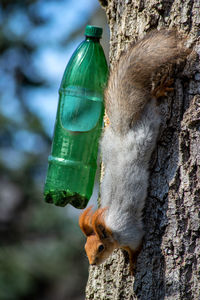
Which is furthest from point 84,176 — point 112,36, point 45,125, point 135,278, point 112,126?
point 45,125

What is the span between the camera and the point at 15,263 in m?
4.93

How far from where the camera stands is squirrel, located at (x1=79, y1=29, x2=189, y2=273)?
1835 mm

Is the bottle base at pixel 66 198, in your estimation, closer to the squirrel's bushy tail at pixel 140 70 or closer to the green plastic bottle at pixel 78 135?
the green plastic bottle at pixel 78 135

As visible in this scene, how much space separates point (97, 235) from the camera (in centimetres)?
195

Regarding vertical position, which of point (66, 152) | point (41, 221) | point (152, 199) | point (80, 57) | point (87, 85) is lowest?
point (41, 221)

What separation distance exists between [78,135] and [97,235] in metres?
0.54

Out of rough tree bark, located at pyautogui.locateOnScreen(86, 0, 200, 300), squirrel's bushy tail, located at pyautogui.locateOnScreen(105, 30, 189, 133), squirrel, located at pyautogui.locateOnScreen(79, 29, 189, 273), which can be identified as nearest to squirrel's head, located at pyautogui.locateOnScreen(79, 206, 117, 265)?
squirrel, located at pyautogui.locateOnScreen(79, 29, 189, 273)

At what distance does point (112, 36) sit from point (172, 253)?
1094 mm

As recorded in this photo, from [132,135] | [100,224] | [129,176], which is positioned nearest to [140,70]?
[132,135]

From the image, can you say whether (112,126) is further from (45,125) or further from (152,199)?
(45,125)

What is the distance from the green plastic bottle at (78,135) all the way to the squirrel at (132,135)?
11.5 inches

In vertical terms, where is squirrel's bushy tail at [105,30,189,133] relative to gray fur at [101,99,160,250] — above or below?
above

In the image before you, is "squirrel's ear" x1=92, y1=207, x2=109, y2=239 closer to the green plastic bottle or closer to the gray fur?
the gray fur

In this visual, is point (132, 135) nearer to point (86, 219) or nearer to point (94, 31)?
point (86, 219)
